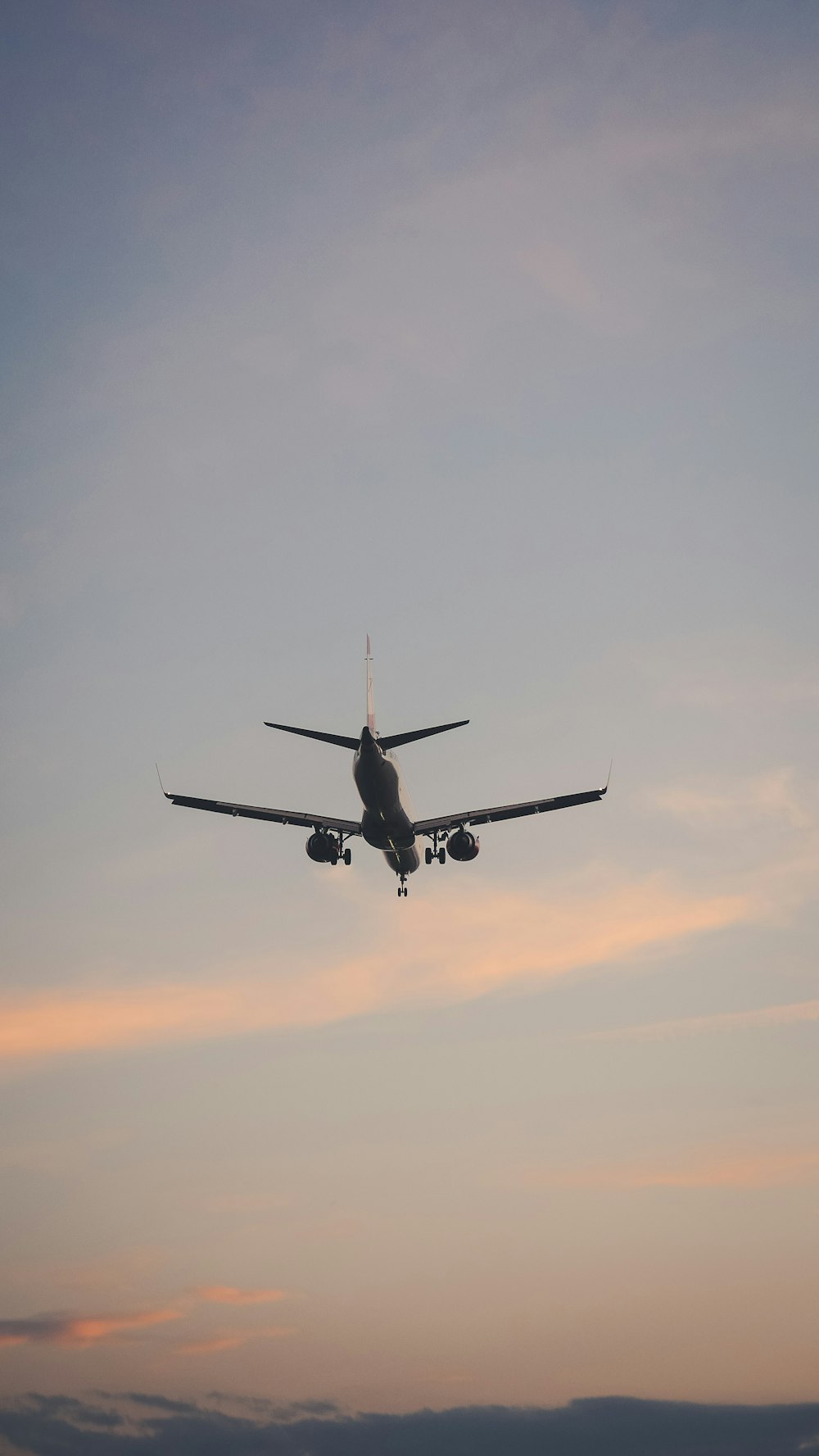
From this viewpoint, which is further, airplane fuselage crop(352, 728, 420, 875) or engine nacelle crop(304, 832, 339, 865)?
engine nacelle crop(304, 832, 339, 865)

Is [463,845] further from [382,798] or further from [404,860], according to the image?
[382,798]

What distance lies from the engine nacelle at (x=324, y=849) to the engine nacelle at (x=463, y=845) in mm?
6351

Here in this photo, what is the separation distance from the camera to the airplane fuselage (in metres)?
64.2

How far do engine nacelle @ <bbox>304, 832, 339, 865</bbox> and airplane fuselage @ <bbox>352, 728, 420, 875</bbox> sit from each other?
2.22 m

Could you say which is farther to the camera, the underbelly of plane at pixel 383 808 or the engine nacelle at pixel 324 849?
the engine nacelle at pixel 324 849

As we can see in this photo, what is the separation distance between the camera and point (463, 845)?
7362cm

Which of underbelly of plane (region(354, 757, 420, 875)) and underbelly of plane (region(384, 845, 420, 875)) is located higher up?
underbelly of plane (region(384, 845, 420, 875))

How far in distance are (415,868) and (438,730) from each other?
18.4 metres

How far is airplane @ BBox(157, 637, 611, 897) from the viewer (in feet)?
212

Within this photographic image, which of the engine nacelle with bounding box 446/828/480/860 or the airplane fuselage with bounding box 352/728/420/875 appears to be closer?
the airplane fuselage with bounding box 352/728/420/875

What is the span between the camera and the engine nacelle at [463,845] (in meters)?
73.6

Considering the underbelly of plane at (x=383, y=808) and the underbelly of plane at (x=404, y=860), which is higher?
the underbelly of plane at (x=404, y=860)

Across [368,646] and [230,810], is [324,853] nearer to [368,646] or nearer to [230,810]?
[230,810]

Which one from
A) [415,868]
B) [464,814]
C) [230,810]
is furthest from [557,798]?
[230,810]
